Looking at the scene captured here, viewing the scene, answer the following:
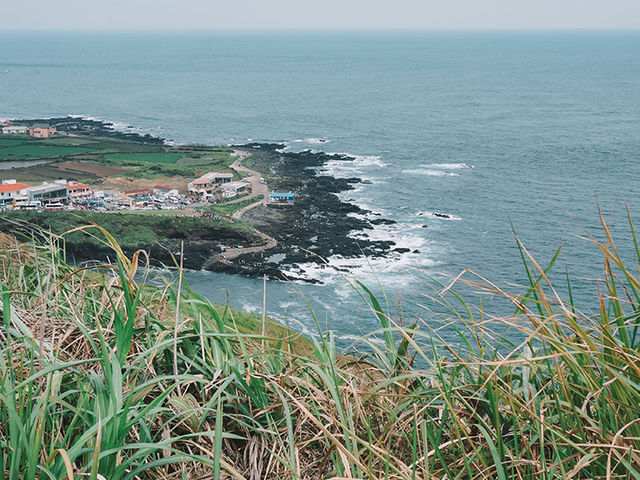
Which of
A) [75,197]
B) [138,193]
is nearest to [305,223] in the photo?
[138,193]

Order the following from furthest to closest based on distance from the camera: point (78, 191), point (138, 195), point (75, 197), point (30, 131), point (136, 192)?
point (30, 131) → point (136, 192) → point (138, 195) → point (78, 191) → point (75, 197)

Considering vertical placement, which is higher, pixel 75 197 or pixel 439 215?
pixel 439 215

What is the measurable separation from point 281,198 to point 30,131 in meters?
40.1

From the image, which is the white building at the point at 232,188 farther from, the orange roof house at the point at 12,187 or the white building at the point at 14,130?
the white building at the point at 14,130

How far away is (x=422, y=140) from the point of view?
66375 mm

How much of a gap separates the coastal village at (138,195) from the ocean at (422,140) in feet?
27.7

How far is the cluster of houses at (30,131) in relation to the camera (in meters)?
69.6

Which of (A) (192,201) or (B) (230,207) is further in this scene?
(A) (192,201)

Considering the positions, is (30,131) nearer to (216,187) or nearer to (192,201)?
(216,187)

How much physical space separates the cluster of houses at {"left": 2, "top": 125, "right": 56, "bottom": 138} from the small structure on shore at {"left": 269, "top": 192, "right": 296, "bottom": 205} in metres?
36.5

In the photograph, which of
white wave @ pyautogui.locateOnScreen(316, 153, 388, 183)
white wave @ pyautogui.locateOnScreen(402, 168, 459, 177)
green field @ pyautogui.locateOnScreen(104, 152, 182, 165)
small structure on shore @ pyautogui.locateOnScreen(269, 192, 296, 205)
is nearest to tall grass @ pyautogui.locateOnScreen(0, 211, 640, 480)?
small structure on shore @ pyautogui.locateOnScreen(269, 192, 296, 205)

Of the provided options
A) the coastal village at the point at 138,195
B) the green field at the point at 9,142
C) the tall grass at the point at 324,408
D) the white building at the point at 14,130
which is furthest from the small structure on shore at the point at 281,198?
the tall grass at the point at 324,408

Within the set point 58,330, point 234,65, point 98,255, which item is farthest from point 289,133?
point 234,65

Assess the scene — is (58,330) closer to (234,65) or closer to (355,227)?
(355,227)
